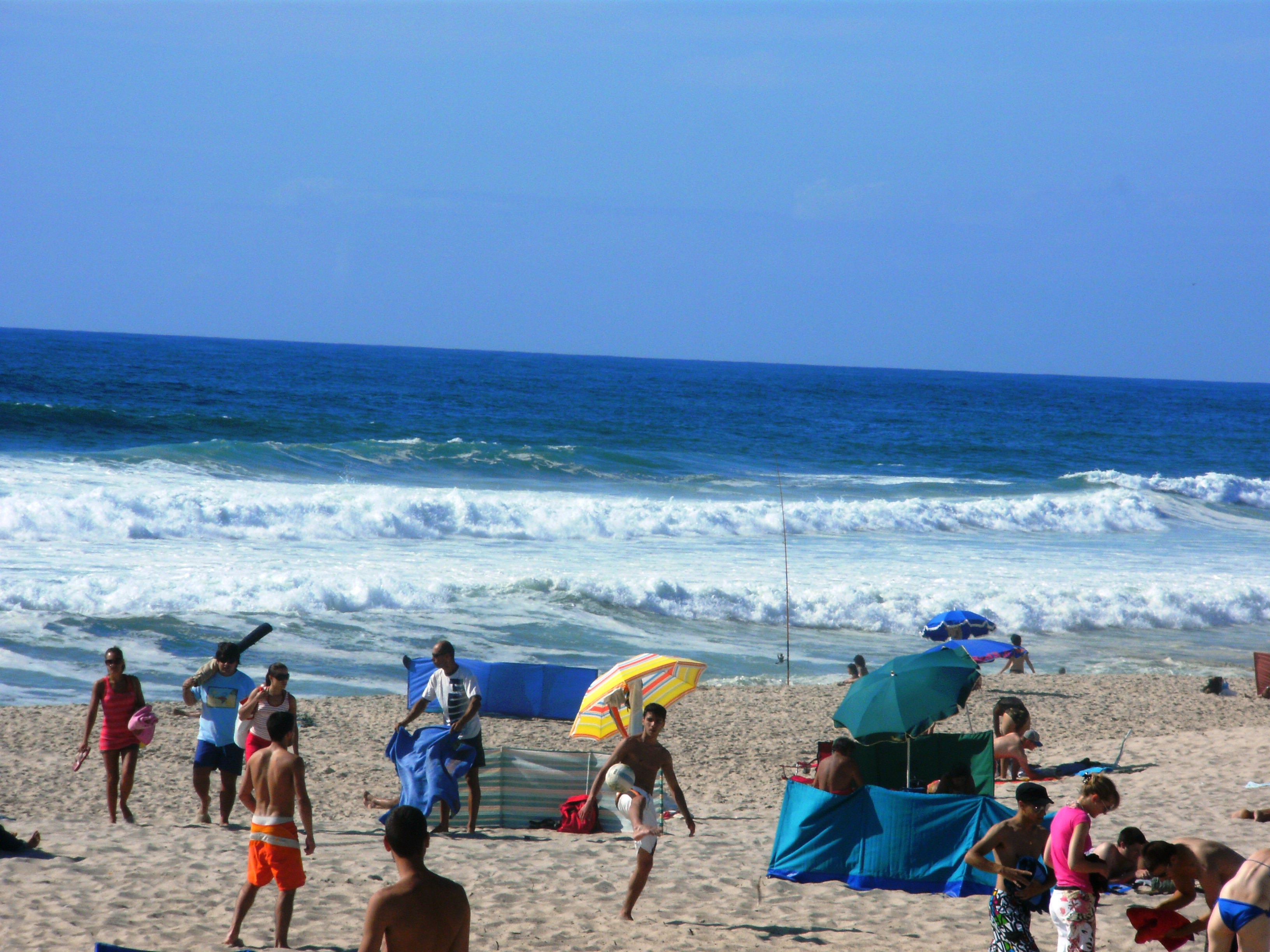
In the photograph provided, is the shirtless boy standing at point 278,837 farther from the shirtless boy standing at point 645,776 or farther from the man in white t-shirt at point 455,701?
the man in white t-shirt at point 455,701

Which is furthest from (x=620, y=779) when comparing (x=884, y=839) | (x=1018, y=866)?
(x=1018, y=866)

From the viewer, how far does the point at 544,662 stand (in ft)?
49.7

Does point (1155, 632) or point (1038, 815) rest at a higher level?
point (1038, 815)

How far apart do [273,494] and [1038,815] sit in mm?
22520

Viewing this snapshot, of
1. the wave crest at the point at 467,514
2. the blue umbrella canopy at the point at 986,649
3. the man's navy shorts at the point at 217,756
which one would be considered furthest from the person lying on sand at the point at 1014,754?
the wave crest at the point at 467,514

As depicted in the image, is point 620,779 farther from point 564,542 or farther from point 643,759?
point 564,542

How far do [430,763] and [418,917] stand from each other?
4.23 m

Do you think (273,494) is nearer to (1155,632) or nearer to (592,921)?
(1155,632)

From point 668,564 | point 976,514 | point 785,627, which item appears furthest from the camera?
point 976,514

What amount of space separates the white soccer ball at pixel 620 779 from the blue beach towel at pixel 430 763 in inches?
70.5

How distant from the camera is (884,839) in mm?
7012

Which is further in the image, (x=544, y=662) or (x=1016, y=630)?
(x=1016, y=630)

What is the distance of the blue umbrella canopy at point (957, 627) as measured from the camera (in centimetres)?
1370

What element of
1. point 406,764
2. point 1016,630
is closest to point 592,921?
point 406,764
